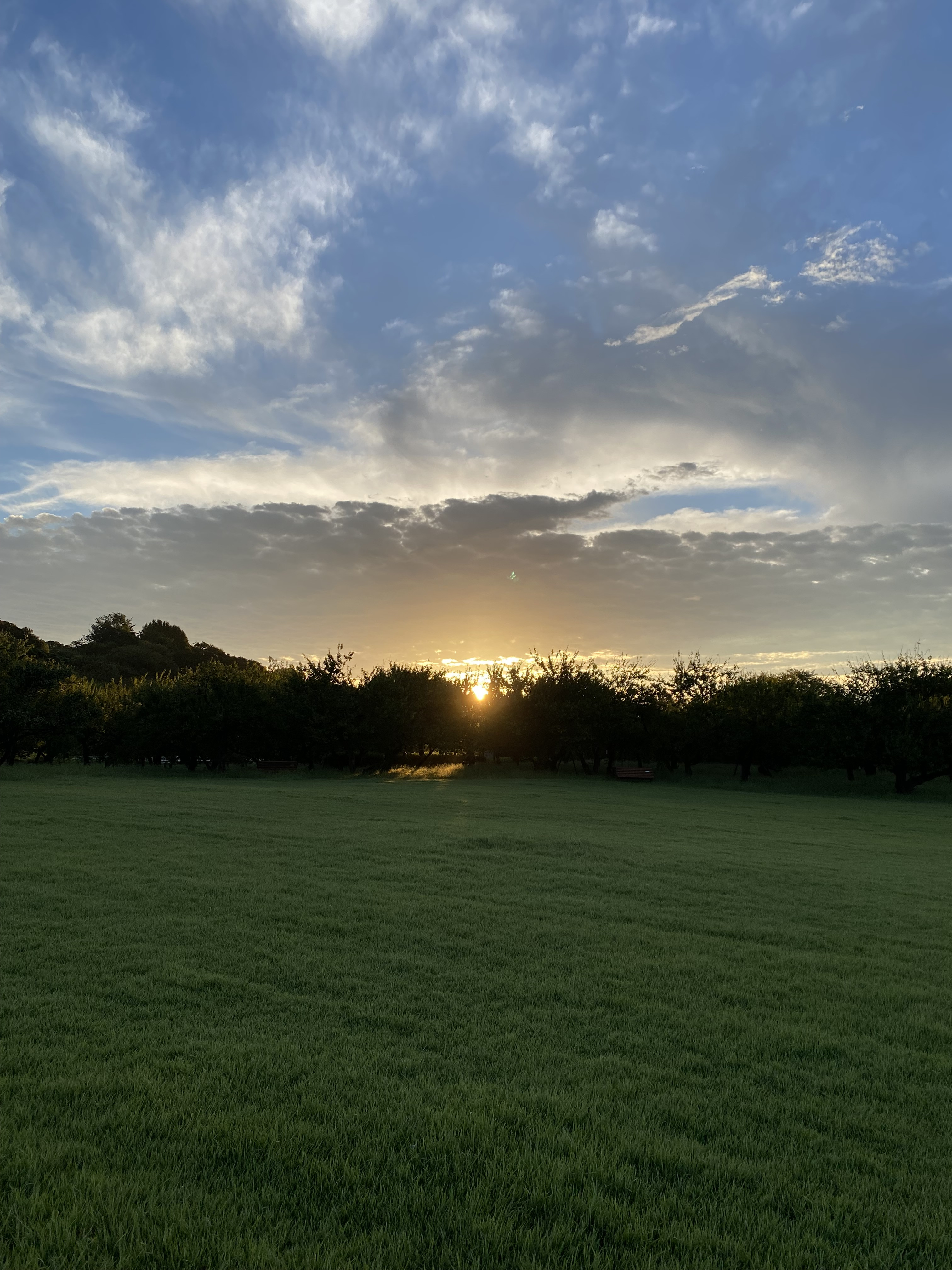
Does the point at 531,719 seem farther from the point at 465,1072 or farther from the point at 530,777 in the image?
the point at 465,1072

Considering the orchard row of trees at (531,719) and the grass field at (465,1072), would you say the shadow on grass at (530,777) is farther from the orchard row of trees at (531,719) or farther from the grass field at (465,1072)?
the grass field at (465,1072)

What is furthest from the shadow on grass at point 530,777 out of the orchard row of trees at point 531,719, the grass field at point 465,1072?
the grass field at point 465,1072

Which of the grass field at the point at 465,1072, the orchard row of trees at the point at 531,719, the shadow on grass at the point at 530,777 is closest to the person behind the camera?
the grass field at the point at 465,1072

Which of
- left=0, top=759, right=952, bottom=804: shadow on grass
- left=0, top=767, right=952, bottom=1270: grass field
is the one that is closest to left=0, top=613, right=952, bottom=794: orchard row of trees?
left=0, top=759, right=952, bottom=804: shadow on grass

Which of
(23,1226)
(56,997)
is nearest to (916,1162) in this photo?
(23,1226)

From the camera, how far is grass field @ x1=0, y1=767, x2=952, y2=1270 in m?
3.48

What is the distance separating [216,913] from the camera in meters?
9.34

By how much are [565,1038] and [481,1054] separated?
74cm

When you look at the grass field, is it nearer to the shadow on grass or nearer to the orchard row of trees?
the shadow on grass

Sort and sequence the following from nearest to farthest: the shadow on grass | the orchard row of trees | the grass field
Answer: the grass field < the shadow on grass < the orchard row of trees

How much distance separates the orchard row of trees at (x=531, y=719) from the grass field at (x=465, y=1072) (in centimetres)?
4099

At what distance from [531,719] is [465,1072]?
51400 millimetres

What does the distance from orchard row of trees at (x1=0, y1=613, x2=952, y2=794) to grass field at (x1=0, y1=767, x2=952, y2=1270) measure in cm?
4099

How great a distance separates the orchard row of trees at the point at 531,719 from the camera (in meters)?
50.8
